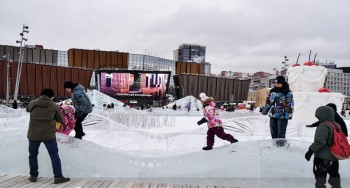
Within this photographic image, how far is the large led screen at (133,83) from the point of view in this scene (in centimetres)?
6494

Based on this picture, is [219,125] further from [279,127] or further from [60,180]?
[60,180]

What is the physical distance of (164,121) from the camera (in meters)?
16.7

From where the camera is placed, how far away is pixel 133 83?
65.5 meters

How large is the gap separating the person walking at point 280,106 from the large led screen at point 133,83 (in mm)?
59406

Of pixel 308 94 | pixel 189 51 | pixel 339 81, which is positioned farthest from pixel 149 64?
pixel 339 81

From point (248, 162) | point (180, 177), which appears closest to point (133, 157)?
point (180, 177)

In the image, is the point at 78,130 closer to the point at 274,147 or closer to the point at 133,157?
the point at 133,157

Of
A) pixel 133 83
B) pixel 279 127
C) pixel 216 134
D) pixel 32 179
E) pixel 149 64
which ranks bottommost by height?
pixel 32 179

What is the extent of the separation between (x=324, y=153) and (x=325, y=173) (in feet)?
0.96

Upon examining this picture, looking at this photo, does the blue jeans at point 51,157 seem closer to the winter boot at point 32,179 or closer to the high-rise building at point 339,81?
the winter boot at point 32,179

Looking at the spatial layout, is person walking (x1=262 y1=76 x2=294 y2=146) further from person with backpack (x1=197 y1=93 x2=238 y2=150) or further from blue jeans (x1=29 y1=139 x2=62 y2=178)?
blue jeans (x1=29 y1=139 x2=62 y2=178)

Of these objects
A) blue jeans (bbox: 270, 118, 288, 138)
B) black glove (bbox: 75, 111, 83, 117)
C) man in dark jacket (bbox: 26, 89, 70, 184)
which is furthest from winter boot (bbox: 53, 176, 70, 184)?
blue jeans (bbox: 270, 118, 288, 138)

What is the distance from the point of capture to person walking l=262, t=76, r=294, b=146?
6.17 m

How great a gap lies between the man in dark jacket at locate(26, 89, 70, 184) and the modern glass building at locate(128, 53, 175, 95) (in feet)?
228
